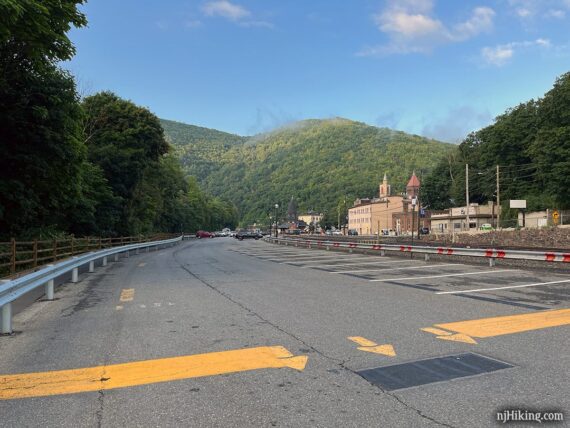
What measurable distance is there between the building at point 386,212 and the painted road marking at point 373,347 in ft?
388

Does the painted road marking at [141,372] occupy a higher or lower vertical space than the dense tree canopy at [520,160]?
lower

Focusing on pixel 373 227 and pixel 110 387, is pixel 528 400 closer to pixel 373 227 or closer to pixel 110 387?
pixel 110 387

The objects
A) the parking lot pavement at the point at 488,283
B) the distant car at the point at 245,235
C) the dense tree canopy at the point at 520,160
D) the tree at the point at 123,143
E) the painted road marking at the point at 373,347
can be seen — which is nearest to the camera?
the painted road marking at the point at 373,347

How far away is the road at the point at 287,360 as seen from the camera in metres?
4.10

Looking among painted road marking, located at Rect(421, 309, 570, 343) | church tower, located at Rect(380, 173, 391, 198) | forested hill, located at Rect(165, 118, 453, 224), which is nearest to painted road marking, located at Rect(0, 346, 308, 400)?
painted road marking, located at Rect(421, 309, 570, 343)

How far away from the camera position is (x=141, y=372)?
204 inches

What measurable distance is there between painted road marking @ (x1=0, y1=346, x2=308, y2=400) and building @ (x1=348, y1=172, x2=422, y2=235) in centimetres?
11941

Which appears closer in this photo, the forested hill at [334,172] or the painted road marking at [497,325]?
the painted road marking at [497,325]

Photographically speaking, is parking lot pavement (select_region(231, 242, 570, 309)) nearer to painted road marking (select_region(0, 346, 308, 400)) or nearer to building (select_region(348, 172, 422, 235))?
painted road marking (select_region(0, 346, 308, 400))

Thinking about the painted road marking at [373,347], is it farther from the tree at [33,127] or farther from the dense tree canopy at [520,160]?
the dense tree canopy at [520,160]

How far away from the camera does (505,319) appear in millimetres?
7852

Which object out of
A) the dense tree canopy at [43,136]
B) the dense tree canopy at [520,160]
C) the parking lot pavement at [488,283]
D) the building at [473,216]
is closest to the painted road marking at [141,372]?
the parking lot pavement at [488,283]

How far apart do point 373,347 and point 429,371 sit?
3.64ft

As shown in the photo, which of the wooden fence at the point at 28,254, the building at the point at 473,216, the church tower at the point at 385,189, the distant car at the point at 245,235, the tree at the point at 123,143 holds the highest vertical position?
the church tower at the point at 385,189
